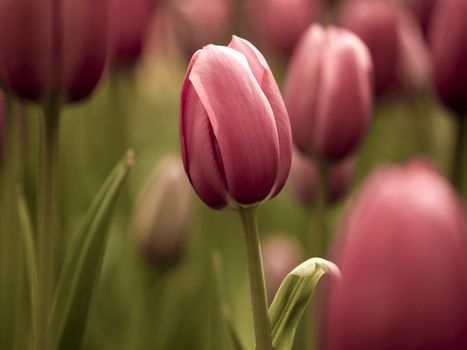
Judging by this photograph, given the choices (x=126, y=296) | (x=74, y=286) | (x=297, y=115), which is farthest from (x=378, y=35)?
(x=74, y=286)

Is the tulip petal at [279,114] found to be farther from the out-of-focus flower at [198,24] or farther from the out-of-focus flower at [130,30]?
the out-of-focus flower at [198,24]

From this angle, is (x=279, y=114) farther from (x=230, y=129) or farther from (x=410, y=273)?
(x=410, y=273)

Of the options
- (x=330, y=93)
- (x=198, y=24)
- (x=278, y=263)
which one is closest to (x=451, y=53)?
(x=330, y=93)

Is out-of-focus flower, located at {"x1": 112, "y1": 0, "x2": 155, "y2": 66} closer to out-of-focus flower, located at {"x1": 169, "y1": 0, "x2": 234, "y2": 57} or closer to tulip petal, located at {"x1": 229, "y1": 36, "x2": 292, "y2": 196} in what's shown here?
out-of-focus flower, located at {"x1": 169, "y1": 0, "x2": 234, "y2": 57}

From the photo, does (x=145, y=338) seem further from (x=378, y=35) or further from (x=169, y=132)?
(x=169, y=132)

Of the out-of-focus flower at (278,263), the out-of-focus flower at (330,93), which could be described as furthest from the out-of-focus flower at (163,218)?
the out-of-focus flower at (330,93)

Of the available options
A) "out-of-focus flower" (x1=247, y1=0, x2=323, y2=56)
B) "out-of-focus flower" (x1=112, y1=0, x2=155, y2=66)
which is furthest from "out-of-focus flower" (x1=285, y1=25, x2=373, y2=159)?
"out-of-focus flower" (x1=247, y1=0, x2=323, y2=56)
